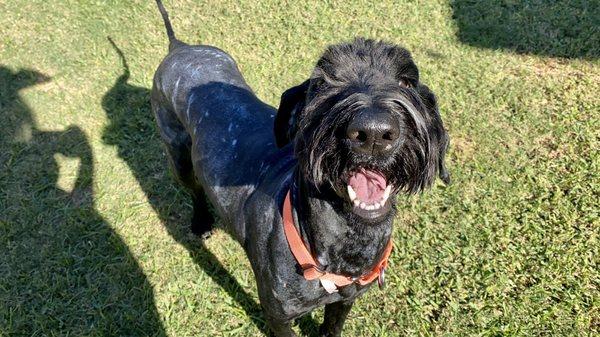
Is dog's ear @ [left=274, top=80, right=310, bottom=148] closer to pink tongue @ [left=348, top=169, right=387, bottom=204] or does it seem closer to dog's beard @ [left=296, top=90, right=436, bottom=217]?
dog's beard @ [left=296, top=90, right=436, bottom=217]

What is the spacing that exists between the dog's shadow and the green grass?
0.02 m

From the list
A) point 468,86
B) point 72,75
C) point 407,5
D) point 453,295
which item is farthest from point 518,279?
point 72,75

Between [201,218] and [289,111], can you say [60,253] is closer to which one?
[201,218]

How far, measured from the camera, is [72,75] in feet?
21.9

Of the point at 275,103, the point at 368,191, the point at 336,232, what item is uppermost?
the point at 368,191

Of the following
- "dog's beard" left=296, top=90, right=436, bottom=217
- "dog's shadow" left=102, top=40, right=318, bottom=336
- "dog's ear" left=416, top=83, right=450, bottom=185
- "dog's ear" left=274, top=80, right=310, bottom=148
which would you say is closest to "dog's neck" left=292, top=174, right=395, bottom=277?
"dog's beard" left=296, top=90, right=436, bottom=217

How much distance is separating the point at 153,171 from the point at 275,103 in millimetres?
1731

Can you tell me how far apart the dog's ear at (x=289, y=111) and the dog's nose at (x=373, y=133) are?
2.08 ft

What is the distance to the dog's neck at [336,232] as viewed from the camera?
98.6 inches

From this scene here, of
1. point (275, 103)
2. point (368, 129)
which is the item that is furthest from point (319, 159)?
point (275, 103)

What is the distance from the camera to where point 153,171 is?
5.49 metres

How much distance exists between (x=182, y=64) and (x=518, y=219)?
11.4ft

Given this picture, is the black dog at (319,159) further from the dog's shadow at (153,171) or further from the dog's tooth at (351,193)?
the dog's shadow at (153,171)

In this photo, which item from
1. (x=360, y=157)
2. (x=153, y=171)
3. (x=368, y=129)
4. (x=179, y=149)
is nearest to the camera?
(x=368, y=129)
